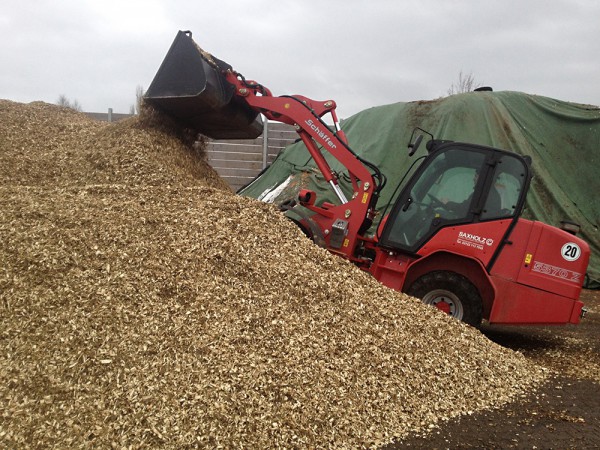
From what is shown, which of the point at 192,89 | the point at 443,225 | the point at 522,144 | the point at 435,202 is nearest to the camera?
the point at 443,225

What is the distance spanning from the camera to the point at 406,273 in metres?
5.56

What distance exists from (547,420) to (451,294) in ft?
5.97

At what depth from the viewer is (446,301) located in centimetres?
540

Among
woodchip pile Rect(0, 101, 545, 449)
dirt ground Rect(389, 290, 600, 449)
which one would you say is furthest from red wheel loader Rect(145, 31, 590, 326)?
woodchip pile Rect(0, 101, 545, 449)

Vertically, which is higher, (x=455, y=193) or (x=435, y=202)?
(x=455, y=193)

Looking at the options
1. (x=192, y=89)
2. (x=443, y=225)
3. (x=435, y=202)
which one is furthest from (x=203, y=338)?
(x=192, y=89)

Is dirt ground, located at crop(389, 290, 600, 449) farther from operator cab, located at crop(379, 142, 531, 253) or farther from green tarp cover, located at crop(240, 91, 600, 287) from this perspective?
green tarp cover, located at crop(240, 91, 600, 287)

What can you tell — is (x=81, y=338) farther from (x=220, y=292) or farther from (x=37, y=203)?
(x=37, y=203)

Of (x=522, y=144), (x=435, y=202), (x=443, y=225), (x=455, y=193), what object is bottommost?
(x=443, y=225)

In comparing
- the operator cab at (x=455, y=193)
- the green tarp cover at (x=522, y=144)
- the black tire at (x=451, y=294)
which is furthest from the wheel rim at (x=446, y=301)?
the green tarp cover at (x=522, y=144)

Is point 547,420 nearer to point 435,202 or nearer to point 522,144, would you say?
point 435,202

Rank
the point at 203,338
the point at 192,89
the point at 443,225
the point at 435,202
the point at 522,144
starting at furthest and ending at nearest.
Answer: the point at 522,144 < the point at 192,89 < the point at 435,202 < the point at 443,225 < the point at 203,338

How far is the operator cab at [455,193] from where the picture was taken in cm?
540

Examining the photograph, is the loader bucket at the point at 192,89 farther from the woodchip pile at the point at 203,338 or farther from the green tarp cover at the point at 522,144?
the green tarp cover at the point at 522,144
